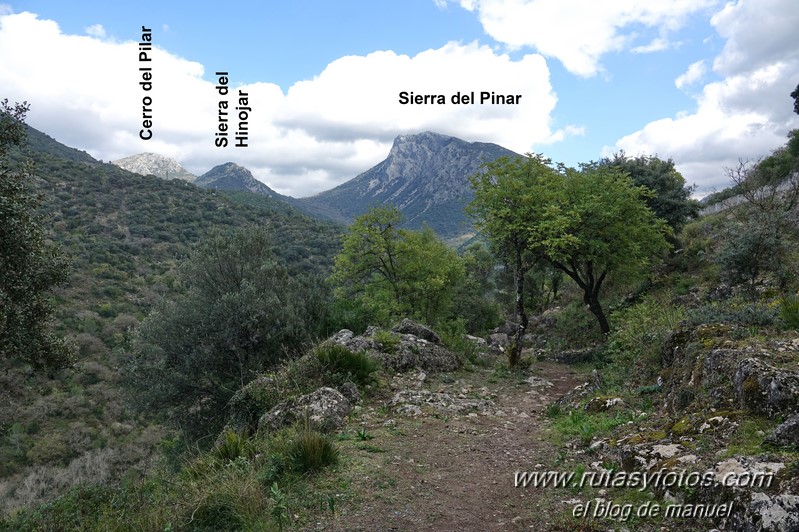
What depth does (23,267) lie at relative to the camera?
1030cm

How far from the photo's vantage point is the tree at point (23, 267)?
945 cm

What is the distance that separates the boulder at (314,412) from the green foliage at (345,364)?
1.15 m

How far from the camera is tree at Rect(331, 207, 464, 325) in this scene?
858 inches

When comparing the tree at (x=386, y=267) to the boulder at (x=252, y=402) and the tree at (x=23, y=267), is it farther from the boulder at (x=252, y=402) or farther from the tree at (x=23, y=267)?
the tree at (x=23, y=267)

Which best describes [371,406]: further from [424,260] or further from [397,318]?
[424,260]

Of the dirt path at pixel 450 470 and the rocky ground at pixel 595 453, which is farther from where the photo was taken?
the dirt path at pixel 450 470

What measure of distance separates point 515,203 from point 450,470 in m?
10.6

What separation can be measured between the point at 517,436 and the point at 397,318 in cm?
1285

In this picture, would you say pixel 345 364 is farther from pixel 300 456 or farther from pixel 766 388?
pixel 766 388

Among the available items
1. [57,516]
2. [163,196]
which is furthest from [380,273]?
[163,196]

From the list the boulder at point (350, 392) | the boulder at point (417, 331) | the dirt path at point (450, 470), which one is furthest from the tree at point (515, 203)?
the boulder at point (350, 392)

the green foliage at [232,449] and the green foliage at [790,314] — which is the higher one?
the green foliage at [790,314]

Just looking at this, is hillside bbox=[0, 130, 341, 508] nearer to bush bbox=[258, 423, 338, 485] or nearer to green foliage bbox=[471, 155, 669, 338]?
bush bbox=[258, 423, 338, 485]

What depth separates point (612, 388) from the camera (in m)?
9.38
